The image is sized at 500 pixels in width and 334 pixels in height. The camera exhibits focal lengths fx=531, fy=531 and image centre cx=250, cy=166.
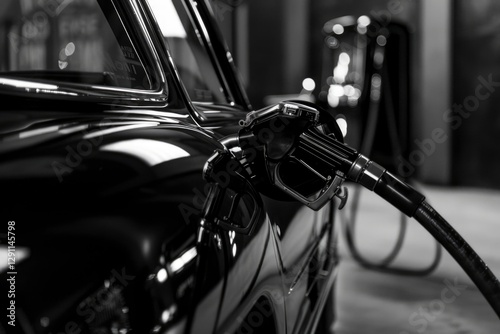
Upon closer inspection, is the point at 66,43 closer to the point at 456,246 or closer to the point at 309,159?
the point at 309,159

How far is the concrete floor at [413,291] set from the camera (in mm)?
2609

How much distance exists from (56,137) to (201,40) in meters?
1.07

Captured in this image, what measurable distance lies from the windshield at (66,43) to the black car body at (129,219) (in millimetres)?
20

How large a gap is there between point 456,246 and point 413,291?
8.68 feet

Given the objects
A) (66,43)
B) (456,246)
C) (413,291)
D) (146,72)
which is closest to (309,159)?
(456,246)

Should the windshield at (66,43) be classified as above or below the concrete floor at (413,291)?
above

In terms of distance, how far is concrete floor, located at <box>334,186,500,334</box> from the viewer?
2.61 meters

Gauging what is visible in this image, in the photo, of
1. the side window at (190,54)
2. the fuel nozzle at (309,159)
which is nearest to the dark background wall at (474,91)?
the side window at (190,54)

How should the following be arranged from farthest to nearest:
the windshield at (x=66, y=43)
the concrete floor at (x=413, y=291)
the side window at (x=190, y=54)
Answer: the concrete floor at (x=413, y=291) → the side window at (x=190, y=54) → the windshield at (x=66, y=43)

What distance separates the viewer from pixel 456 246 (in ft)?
2.26

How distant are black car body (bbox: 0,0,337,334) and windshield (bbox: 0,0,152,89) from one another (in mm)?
20

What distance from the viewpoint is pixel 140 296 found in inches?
17.6

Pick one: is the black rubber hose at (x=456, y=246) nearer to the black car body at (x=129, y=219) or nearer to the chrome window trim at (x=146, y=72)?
the black car body at (x=129, y=219)

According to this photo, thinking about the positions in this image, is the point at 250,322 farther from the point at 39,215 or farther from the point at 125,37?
the point at 125,37
